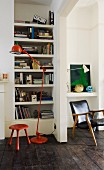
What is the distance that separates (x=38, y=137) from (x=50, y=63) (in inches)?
67.7

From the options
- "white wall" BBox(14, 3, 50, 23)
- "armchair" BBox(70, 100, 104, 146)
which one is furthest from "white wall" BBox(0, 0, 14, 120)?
"armchair" BBox(70, 100, 104, 146)

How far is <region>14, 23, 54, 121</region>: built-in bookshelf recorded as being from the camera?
3.79 meters

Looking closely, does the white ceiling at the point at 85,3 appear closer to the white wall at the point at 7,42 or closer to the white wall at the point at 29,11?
the white wall at the point at 29,11

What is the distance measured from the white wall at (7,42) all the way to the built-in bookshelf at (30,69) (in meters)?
0.12

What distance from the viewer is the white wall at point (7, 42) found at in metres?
3.71

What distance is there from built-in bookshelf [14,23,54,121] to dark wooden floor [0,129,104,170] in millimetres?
764

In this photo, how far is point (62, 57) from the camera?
3332 millimetres

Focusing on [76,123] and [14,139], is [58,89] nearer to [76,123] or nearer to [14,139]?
[76,123]

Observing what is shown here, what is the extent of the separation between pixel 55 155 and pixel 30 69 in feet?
6.34

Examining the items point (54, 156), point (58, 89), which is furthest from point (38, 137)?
point (58, 89)

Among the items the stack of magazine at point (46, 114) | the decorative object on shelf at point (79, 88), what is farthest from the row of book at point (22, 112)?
the decorative object on shelf at point (79, 88)

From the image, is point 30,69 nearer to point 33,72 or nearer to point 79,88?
point 33,72

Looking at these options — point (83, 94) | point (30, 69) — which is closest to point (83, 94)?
point (83, 94)

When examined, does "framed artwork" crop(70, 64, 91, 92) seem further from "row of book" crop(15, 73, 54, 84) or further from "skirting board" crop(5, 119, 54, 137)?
"skirting board" crop(5, 119, 54, 137)
